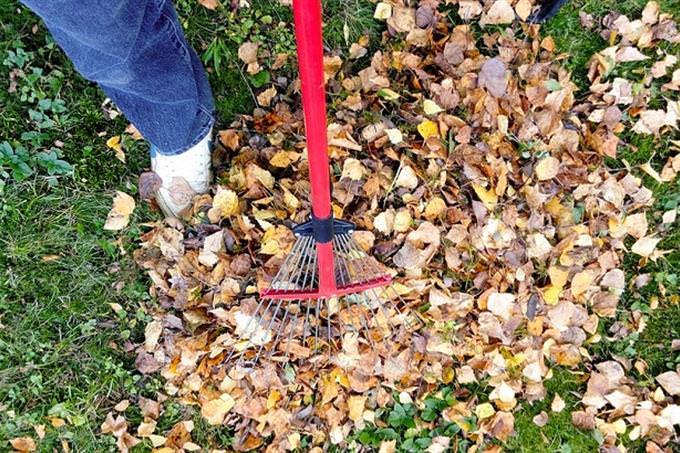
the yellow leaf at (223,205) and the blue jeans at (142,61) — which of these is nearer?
the blue jeans at (142,61)

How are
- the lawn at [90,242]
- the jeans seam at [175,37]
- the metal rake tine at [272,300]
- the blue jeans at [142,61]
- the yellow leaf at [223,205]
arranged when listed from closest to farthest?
the blue jeans at [142,61]
the jeans seam at [175,37]
the metal rake tine at [272,300]
the yellow leaf at [223,205]
the lawn at [90,242]

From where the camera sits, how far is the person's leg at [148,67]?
100cm

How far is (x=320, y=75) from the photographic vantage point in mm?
978

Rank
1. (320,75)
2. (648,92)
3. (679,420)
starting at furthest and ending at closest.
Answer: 1. (648,92)
2. (679,420)
3. (320,75)

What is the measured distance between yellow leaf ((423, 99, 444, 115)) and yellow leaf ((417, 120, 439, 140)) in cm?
3

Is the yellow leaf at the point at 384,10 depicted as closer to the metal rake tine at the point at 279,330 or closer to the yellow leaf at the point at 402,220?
the yellow leaf at the point at 402,220

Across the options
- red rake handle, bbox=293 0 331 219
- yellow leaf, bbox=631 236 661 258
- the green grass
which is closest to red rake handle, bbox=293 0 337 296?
red rake handle, bbox=293 0 331 219

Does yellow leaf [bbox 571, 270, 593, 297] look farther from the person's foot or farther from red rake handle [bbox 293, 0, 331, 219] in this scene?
the person's foot

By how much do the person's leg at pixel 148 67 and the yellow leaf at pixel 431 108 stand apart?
52 centimetres

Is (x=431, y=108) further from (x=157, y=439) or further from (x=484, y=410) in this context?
(x=157, y=439)

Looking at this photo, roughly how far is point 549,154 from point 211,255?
853mm

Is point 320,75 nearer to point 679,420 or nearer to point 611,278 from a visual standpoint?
point 611,278

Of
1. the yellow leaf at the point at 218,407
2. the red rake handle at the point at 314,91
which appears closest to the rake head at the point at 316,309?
the yellow leaf at the point at 218,407

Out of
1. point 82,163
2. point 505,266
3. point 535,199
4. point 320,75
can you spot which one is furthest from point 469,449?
point 82,163
